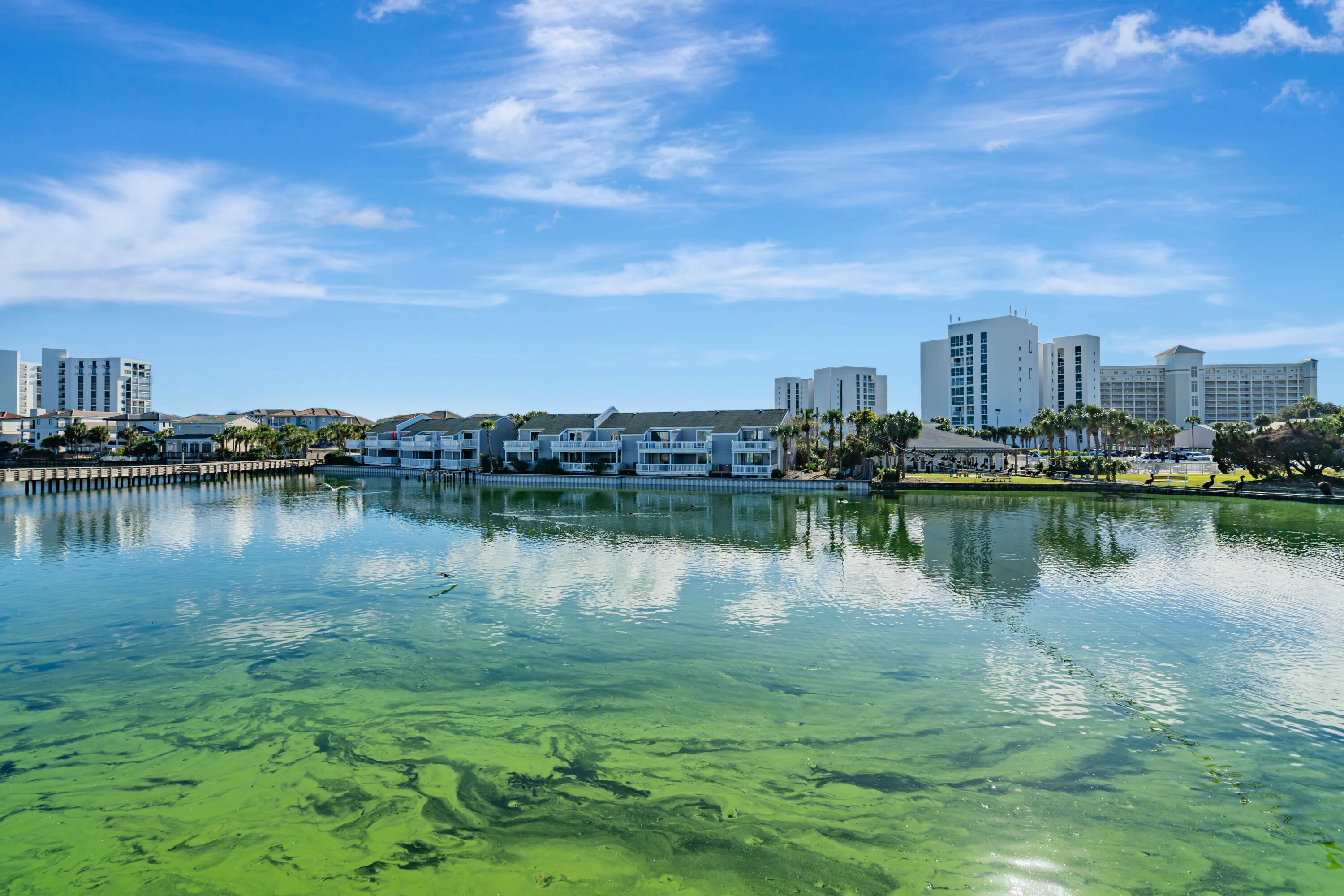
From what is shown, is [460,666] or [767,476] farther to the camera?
[767,476]

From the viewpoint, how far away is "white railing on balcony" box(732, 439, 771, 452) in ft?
206

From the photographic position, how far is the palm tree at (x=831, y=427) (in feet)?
213

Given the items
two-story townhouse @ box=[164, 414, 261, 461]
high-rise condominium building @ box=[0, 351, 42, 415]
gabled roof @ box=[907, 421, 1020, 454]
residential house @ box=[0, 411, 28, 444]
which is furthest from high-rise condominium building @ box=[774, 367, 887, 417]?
high-rise condominium building @ box=[0, 351, 42, 415]

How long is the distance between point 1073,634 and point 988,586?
5.79m

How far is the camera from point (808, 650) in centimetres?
1741

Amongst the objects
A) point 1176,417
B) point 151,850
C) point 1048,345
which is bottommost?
point 151,850

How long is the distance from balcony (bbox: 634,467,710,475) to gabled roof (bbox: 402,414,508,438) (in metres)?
21.2

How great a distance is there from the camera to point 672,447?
219 ft

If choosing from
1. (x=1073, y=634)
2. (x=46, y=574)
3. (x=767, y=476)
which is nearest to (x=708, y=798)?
(x=1073, y=634)

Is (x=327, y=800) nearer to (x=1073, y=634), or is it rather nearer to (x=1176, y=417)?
(x=1073, y=634)

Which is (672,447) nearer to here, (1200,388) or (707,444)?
(707,444)

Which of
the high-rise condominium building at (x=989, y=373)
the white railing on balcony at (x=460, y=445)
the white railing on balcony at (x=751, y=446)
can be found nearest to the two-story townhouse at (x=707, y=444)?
the white railing on balcony at (x=751, y=446)

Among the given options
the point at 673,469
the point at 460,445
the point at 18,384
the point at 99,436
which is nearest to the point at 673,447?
the point at 673,469

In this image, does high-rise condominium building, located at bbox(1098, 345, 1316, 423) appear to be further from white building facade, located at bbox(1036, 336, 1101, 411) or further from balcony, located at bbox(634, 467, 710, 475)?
balcony, located at bbox(634, 467, 710, 475)
